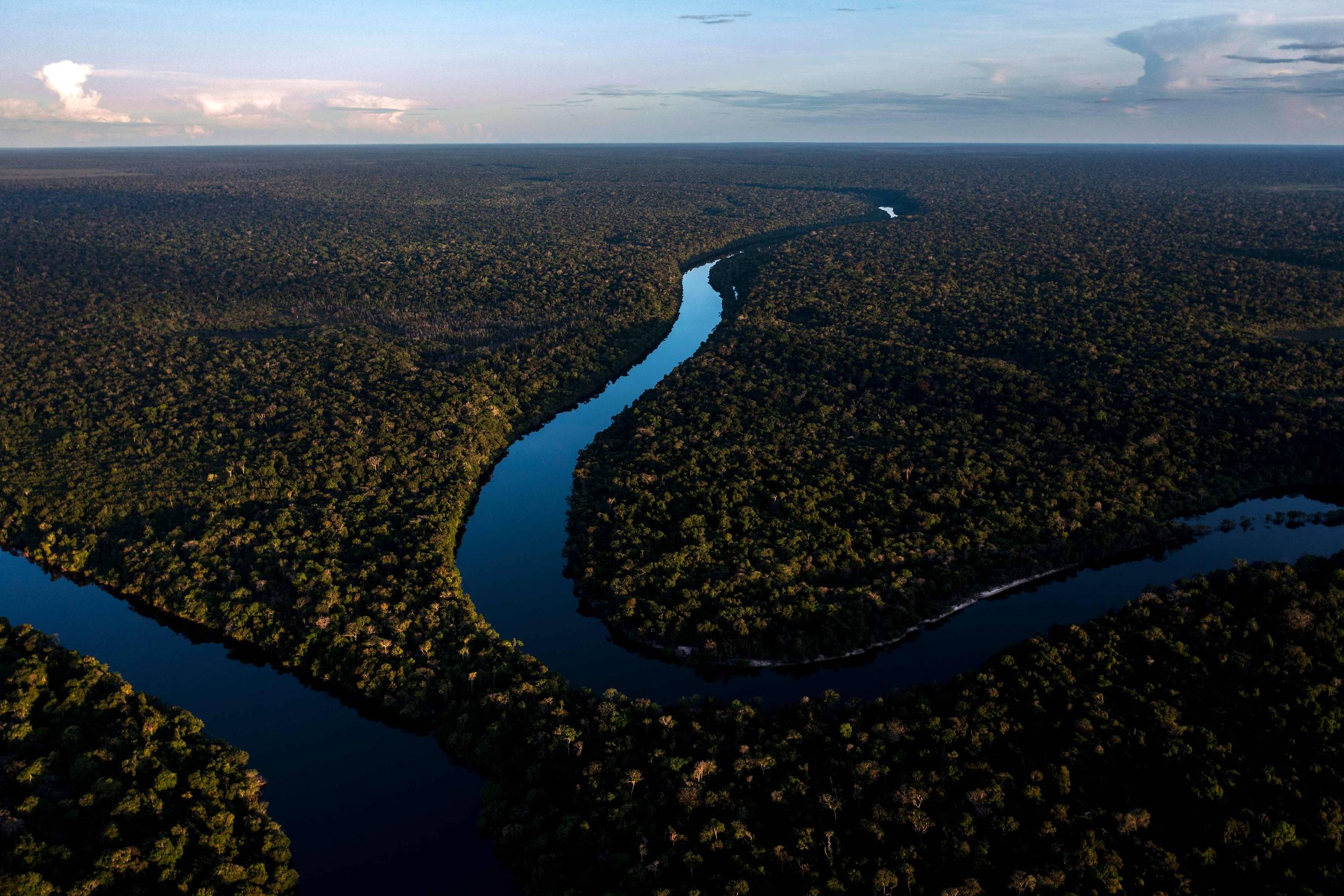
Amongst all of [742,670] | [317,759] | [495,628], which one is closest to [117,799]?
[317,759]

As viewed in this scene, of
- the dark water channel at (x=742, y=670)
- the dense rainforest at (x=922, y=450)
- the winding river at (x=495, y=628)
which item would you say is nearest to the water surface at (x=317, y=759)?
the winding river at (x=495, y=628)

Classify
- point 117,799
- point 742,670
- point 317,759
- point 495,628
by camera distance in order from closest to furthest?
point 117,799 < point 317,759 < point 742,670 < point 495,628

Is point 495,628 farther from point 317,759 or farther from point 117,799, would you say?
point 117,799

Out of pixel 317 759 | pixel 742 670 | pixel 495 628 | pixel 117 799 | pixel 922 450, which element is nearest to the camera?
pixel 117 799

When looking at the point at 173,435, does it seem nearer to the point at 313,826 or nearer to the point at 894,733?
the point at 313,826

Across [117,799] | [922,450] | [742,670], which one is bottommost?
[117,799]

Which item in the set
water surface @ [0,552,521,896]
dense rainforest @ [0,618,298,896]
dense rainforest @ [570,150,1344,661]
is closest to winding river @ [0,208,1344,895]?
water surface @ [0,552,521,896]
